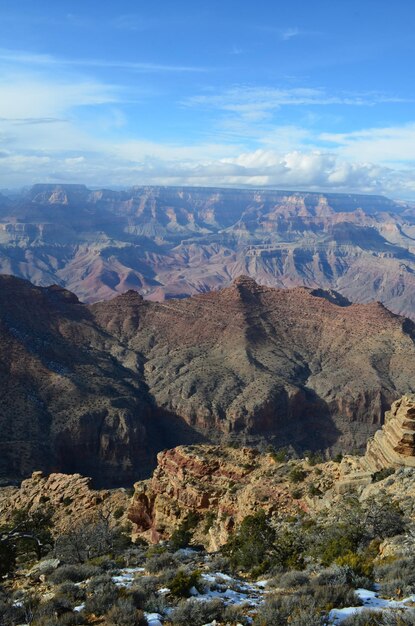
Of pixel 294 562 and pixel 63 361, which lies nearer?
pixel 294 562

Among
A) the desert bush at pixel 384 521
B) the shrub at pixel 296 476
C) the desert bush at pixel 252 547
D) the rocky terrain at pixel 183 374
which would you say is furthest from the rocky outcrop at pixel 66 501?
the rocky terrain at pixel 183 374

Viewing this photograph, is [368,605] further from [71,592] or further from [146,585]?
[71,592]

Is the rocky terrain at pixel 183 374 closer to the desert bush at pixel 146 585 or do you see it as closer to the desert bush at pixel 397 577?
the desert bush at pixel 146 585

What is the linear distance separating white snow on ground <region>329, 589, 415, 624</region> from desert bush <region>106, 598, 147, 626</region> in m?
5.01

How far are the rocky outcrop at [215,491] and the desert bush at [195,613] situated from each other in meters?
19.3

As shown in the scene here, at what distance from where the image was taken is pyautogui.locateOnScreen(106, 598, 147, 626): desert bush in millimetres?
14688

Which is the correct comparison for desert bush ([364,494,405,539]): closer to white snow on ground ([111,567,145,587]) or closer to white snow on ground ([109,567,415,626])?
white snow on ground ([109,567,415,626])

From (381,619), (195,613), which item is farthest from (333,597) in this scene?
(195,613)

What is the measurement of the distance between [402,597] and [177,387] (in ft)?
333

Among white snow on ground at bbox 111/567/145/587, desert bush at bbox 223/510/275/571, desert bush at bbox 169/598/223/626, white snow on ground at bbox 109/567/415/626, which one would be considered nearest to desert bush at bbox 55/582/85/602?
white snow on ground at bbox 109/567/415/626

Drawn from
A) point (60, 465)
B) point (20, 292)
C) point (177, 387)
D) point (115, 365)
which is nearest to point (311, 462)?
point (60, 465)

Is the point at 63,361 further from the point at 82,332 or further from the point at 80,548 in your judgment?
the point at 80,548

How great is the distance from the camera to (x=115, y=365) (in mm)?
123875

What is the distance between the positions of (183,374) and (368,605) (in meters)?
107
